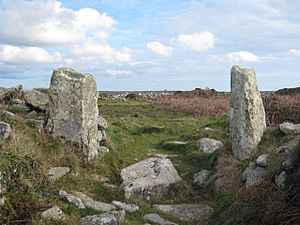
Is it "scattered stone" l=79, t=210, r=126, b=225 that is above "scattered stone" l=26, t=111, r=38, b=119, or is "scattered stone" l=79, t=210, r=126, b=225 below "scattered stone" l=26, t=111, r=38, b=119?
below

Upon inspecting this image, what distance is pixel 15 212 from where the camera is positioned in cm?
893

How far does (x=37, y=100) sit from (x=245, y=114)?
7472 millimetres

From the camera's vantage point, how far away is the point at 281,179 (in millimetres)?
9320

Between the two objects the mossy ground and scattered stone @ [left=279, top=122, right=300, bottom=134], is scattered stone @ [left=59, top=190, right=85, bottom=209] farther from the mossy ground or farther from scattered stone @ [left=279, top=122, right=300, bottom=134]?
scattered stone @ [left=279, top=122, right=300, bottom=134]

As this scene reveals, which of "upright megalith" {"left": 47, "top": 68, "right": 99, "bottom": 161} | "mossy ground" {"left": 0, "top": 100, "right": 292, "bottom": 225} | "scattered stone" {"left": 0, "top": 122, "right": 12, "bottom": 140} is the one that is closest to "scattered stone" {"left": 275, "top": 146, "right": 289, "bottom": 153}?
"mossy ground" {"left": 0, "top": 100, "right": 292, "bottom": 225}

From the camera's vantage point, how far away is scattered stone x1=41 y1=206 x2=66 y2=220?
9.07 metres

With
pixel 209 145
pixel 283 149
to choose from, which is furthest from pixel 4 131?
pixel 209 145

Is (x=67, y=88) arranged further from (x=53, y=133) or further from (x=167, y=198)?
(x=167, y=198)

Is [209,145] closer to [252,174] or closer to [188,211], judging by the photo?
[252,174]

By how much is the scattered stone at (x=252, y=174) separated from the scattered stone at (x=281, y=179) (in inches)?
38.1

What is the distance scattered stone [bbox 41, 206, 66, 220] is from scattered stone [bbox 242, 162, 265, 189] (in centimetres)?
413

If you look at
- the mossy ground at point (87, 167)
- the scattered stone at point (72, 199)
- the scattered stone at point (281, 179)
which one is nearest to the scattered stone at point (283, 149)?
the mossy ground at point (87, 167)

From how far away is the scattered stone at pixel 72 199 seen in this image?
33.7 feet

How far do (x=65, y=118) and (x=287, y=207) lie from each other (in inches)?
307
